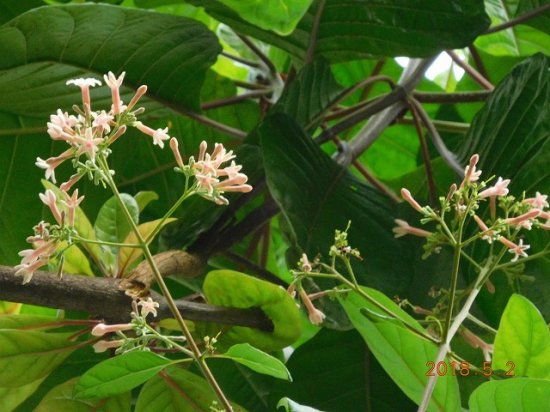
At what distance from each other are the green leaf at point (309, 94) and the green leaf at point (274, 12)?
7 cm

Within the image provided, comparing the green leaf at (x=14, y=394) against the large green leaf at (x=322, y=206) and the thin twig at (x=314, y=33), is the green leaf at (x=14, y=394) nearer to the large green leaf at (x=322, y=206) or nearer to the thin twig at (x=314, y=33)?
the large green leaf at (x=322, y=206)

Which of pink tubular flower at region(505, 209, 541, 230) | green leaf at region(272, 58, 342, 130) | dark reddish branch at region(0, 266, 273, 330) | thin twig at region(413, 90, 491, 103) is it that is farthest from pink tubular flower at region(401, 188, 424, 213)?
thin twig at region(413, 90, 491, 103)

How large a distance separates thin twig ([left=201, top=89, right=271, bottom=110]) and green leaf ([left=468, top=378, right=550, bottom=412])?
1.75ft

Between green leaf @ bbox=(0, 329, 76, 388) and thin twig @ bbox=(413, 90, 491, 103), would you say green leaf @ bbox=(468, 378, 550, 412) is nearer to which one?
green leaf @ bbox=(0, 329, 76, 388)

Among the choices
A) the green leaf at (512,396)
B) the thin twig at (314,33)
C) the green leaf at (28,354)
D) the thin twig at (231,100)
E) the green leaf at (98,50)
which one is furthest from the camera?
the thin twig at (231,100)

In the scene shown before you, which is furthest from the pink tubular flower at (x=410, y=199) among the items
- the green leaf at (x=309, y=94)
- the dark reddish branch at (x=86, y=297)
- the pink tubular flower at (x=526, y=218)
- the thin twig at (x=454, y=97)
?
the thin twig at (x=454, y=97)

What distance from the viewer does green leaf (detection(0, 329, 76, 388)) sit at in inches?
22.9

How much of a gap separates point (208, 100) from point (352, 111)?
0.58 feet

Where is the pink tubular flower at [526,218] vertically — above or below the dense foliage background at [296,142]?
above

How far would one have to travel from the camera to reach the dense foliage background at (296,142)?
70 centimetres

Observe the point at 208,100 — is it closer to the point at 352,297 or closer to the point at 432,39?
the point at 432,39

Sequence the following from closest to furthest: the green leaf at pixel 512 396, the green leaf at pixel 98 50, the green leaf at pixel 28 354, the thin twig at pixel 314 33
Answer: the green leaf at pixel 512 396 → the green leaf at pixel 28 354 → the green leaf at pixel 98 50 → the thin twig at pixel 314 33

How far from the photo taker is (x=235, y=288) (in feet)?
2.00

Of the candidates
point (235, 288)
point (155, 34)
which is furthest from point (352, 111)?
point (235, 288)
